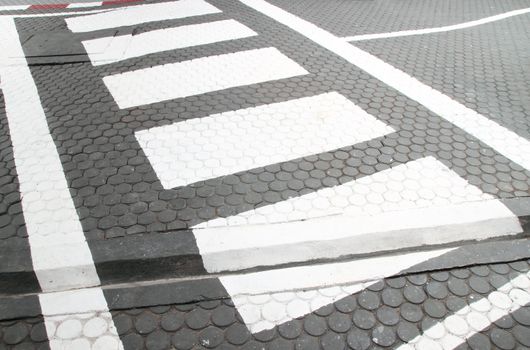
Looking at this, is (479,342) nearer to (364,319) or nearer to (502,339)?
(502,339)

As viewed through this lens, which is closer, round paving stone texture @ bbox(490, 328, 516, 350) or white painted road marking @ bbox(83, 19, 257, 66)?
round paving stone texture @ bbox(490, 328, 516, 350)

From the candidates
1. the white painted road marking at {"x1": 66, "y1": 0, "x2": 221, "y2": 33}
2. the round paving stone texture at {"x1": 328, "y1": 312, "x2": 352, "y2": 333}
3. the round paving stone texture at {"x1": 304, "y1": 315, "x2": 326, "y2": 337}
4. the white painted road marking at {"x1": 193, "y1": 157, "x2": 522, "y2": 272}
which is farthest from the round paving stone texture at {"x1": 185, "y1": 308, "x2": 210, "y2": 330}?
the white painted road marking at {"x1": 66, "y1": 0, "x2": 221, "y2": 33}

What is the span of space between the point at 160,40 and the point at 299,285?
4.32 meters

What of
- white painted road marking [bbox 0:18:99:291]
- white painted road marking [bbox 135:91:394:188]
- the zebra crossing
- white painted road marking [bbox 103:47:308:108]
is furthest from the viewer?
white painted road marking [bbox 103:47:308:108]

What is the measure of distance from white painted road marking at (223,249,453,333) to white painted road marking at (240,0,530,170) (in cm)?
138

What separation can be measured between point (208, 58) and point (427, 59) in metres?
2.63

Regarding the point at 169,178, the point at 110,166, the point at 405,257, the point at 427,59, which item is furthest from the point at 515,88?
the point at 110,166

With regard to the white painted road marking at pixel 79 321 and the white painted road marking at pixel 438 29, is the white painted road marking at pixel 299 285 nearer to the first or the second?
the white painted road marking at pixel 79 321

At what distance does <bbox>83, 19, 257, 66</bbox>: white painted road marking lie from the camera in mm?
5336

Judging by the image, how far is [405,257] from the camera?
264 centimetres

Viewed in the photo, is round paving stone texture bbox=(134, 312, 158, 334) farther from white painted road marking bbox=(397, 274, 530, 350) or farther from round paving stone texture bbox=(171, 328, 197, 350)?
white painted road marking bbox=(397, 274, 530, 350)

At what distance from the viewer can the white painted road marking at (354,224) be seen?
2654mm

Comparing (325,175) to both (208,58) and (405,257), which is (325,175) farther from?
(208,58)

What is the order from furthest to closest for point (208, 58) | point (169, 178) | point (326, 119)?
point (208, 58)
point (326, 119)
point (169, 178)
